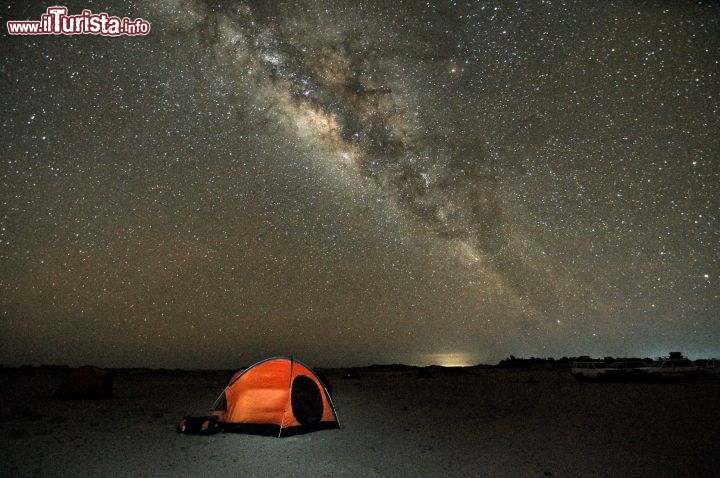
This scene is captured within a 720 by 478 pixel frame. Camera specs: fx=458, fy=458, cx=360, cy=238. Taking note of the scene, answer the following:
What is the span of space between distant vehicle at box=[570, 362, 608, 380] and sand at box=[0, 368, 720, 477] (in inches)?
389

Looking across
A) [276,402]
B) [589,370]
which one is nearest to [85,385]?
[276,402]

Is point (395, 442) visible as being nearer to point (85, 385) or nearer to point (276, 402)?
point (276, 402)

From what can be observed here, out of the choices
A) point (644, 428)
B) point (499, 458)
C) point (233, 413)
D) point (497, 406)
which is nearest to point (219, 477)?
point (233, 413)

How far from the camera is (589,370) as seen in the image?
88.4 ft

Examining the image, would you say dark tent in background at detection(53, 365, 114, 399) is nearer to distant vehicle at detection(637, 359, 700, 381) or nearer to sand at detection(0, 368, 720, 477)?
sand at detection(0, 368, 720, 477)

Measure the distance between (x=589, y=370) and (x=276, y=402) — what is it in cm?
2224

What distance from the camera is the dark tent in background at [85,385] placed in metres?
17.7

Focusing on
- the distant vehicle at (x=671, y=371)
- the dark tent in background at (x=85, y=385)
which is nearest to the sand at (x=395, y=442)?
the dark tent in background at (x=85, y=385)

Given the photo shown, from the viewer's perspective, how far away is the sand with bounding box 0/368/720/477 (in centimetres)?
812

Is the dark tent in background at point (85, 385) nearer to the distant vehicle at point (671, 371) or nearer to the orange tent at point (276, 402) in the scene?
the orange tent at point (276, 402)

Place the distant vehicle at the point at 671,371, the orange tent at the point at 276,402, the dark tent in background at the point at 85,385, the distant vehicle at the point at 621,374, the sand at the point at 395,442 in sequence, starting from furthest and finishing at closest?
the distant vehicle at the point at 621,374
the distant vehicle at the point at 671,371
the dark tent in background at the point at 85,385
the orange tent at the point at 276,402
the sand at the point at 395,442

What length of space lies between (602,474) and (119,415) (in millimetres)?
13054

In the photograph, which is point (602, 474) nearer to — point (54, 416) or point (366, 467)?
point (366, 467)

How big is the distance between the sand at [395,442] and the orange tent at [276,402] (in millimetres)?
430
